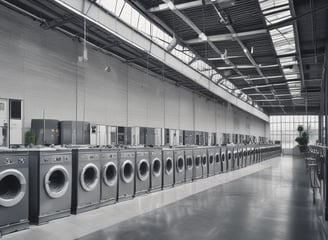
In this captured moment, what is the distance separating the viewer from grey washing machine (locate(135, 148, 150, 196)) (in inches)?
281

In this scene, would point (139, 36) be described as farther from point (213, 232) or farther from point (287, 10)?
point (213, 232)

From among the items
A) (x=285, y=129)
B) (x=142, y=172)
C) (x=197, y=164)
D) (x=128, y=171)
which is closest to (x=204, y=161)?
(x=197, y=164)

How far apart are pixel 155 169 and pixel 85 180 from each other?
2.44m

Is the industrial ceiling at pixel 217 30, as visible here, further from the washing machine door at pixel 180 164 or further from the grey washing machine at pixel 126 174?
the washing machine door at pixel 180 164

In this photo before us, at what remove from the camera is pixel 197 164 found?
1045cm

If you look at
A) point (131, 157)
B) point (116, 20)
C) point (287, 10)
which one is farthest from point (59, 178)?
point (287, 10)

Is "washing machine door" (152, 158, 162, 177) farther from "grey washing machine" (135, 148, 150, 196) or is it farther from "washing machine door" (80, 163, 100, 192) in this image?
"washing machine door" (80, 163, 100, 192)

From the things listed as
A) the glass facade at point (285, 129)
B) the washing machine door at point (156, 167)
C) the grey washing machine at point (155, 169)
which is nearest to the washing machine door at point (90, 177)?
the grey washing machine at point (155, 169)

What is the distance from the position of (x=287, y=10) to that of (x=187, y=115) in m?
8.68

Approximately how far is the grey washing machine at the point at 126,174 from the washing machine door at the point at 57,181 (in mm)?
1514

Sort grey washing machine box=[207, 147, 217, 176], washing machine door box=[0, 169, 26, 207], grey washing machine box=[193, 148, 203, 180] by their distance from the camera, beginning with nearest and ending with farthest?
A: washing machine door box=[0, 169, 26, 207] < grey washing machine box=[193, 148, 203, 180] < grey washing machine box=[207, 147, 217, 176]

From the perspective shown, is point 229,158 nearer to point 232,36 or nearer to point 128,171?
point 232,36

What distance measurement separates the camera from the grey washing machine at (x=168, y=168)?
827cm

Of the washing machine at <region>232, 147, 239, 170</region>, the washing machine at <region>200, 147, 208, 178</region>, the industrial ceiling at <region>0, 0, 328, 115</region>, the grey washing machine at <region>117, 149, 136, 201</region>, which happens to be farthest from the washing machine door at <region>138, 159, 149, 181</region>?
the washing machine at <region>232, 147, 239, 170</region>
